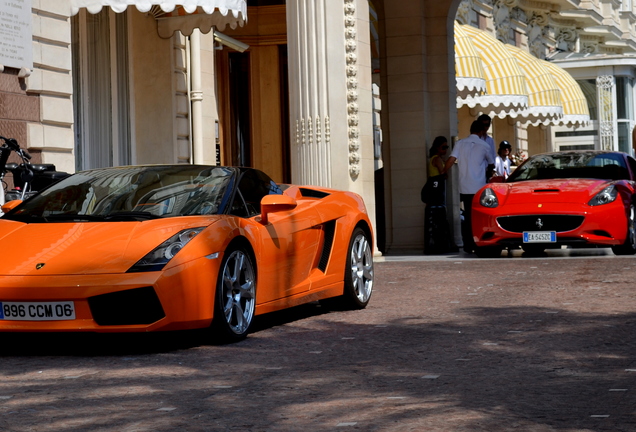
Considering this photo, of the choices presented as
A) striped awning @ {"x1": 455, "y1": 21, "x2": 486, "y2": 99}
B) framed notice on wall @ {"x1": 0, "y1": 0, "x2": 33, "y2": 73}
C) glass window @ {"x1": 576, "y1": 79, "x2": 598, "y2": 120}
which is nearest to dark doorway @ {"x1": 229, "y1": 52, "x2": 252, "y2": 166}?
striped awning @ {"x1": 455, "y1": 21, "x2": 486, "y2": 99}

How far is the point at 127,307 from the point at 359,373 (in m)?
1.50

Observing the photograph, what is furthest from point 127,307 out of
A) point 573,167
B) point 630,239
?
point 573,167

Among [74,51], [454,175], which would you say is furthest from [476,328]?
[454,175]

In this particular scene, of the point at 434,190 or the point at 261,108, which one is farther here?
the point at 261,108

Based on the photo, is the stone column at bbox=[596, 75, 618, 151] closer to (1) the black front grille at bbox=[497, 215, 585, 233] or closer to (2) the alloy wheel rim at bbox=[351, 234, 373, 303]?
(1) the black front grille at bbox=[497, 215, 585, 233]

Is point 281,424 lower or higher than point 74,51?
lower

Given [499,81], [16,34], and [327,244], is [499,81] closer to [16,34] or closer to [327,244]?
[16,34]

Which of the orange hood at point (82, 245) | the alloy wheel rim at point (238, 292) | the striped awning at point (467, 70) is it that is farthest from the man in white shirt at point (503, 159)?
the orange hood at point (82, 245)

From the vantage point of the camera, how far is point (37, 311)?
269 inches

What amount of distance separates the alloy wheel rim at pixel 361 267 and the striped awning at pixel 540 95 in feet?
73.4

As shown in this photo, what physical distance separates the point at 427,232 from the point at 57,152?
739cm

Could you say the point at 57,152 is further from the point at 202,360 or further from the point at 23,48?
the point at 202,360

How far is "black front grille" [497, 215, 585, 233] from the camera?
14625 mm

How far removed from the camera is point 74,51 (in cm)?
1596
